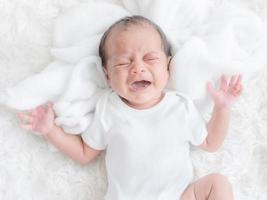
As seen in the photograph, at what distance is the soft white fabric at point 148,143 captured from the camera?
1.65 m

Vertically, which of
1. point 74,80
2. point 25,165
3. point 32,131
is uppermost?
point 74,80

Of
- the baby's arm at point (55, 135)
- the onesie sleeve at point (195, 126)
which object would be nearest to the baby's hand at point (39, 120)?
the baby's arm at point (55, 135)

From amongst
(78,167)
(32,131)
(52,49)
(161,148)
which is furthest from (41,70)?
(161,148)

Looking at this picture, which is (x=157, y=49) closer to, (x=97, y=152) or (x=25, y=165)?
(x=97, y=152)

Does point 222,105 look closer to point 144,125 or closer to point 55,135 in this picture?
point 144,125

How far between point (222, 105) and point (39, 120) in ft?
1.73

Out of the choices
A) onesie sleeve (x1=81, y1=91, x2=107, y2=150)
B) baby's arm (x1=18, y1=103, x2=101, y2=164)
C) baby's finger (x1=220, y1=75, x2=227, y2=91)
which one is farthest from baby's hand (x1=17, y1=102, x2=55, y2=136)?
baby's finger (x1=220, y1=75, x2=227, y2=91)

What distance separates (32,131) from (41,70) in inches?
8.4

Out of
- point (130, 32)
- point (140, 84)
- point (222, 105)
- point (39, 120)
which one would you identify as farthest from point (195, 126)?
point (39, 120)

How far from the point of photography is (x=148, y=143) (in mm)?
1662

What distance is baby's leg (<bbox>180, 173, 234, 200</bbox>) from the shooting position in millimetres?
1589

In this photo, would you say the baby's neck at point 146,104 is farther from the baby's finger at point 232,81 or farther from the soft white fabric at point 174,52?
the baby's finger at point 232,81

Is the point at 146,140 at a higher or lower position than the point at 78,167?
higher

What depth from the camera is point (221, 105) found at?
1672 mm
